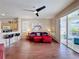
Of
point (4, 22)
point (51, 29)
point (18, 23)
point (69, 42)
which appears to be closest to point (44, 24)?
point (51, 29)

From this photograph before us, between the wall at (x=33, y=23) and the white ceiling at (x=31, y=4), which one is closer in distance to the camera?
the white ceiling at (x=31, y=4)

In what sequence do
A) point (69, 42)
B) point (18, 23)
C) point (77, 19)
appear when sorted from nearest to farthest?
1. point (77, 19)
2. point (69, 42)
3. point (18, 23)

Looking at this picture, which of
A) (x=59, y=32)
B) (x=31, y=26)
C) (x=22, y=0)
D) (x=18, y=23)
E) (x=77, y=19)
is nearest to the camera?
(x=22, y=0)

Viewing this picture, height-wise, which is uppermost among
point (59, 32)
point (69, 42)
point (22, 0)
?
point (22, 0)

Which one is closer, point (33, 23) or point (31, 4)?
point (31, 4)

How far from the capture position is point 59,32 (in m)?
10.1

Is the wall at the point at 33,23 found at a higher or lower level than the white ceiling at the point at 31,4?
lower

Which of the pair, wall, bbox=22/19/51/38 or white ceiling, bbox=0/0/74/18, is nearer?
white ceiling, bbox=0/0/74/18

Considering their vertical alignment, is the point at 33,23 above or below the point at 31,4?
below

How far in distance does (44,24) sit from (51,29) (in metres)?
1.04

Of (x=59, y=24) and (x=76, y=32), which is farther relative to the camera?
(x=59, y=24)

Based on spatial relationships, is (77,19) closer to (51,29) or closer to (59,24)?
(59,24)

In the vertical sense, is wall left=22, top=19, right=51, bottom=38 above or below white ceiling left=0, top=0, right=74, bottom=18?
below

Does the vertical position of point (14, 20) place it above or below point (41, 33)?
above
